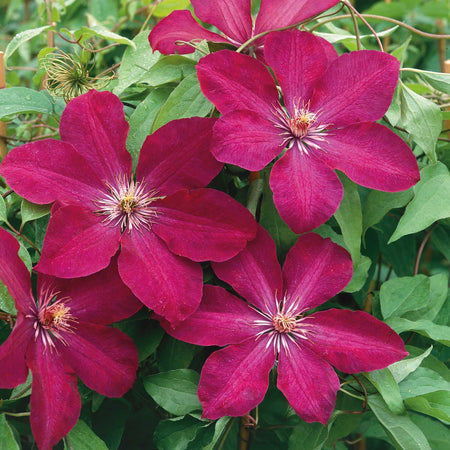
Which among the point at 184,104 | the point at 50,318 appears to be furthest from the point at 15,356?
the point at 184,104

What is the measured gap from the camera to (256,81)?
1.72ft

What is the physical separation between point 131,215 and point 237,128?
0.12 metres

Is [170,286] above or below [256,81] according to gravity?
below

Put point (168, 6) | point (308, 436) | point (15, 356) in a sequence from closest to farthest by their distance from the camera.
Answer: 1. point (15, 356)
2. point (308, 436)
3. point (168, 6)

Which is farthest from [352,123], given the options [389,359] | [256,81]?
[389,359]

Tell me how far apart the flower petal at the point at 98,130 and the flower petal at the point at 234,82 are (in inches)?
3.2

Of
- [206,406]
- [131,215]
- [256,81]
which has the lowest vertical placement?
[206,406]

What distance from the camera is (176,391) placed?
54 cm

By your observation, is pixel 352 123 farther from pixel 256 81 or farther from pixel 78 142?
pixel 78 142

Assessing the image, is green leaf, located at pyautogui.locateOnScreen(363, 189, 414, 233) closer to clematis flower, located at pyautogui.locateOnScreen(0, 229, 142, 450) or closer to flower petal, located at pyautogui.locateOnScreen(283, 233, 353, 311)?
flower petal, located at pyautogui.locateOnScreen(283, 233, 353, 311)

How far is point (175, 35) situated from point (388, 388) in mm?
361

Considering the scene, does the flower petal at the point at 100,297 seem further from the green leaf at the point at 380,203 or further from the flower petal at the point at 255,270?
the green leaf at the point at 380,203

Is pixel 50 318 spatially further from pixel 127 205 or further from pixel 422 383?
pixel 422 383

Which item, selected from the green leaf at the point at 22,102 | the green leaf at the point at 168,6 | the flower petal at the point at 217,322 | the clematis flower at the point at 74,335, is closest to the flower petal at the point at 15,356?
the clematis flower at the point at 74,335
